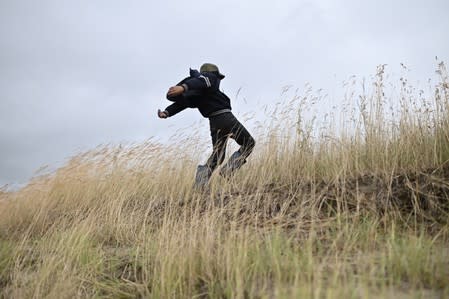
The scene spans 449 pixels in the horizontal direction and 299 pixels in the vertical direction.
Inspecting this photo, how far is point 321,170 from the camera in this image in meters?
3.35

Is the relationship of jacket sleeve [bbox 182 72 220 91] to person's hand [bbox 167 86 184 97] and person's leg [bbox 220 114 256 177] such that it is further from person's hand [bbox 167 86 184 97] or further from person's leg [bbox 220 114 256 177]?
person's leg [bbox 220 114 256 177]

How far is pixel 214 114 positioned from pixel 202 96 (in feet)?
0.81

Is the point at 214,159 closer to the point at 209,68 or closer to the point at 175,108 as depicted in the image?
the point at 175,108

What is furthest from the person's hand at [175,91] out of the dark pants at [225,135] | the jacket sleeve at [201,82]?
the dark pants at [225,135]

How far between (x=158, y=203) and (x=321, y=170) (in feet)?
5.51

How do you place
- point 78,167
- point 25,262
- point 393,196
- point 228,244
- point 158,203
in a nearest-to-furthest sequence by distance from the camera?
point 228,244, point 393,196, point 25,262, point 158,203, point 78,167

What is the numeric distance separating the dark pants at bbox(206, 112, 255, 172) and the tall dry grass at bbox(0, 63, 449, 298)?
0.62ft

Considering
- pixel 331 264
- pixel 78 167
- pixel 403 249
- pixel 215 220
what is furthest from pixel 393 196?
pixel 78 167

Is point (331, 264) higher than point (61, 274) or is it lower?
higher

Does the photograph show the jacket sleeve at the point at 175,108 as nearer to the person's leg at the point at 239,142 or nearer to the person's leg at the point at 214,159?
the person's leg at the point at 214,159

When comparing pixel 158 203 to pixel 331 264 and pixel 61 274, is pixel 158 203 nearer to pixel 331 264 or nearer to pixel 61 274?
pixel 61 274

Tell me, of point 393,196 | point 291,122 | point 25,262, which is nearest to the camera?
point 393,196

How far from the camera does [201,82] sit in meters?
3.81

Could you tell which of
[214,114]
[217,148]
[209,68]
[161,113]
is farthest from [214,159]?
[209,68]
